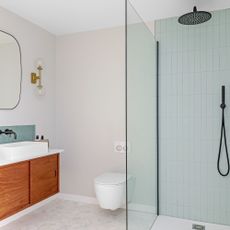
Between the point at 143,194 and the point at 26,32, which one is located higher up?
the point at 26,32

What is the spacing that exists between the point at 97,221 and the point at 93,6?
235 centimetres

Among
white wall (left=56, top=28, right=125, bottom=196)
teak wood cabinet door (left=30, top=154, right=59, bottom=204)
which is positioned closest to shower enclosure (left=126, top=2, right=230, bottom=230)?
white wall (left=56, top=28, right=125, bottom=196)

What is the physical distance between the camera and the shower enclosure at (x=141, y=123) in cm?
176

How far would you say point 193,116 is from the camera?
8.43ft

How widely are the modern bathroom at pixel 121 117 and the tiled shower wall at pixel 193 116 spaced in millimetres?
11

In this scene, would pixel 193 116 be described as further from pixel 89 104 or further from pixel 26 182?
pixel 26 182

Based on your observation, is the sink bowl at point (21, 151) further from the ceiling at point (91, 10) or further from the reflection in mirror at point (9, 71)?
the ceiling at point (91, 10)

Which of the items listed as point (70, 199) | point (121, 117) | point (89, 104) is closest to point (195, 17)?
point (121, 117)

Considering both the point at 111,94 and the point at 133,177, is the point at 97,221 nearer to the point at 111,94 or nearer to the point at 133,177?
the point at 133,177

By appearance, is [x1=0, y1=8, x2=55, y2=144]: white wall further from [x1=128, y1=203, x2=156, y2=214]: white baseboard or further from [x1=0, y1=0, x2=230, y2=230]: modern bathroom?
[x1=128, y1=203, x2=156, y2=214]: white baseboard

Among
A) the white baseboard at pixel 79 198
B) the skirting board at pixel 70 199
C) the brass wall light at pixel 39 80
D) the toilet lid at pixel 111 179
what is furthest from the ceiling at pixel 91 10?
the white baseboard at pixel 79 198

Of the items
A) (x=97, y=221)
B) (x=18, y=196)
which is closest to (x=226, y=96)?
(x=97, y=221)

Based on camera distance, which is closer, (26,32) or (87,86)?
(26,32)

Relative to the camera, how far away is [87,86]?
125 inches
